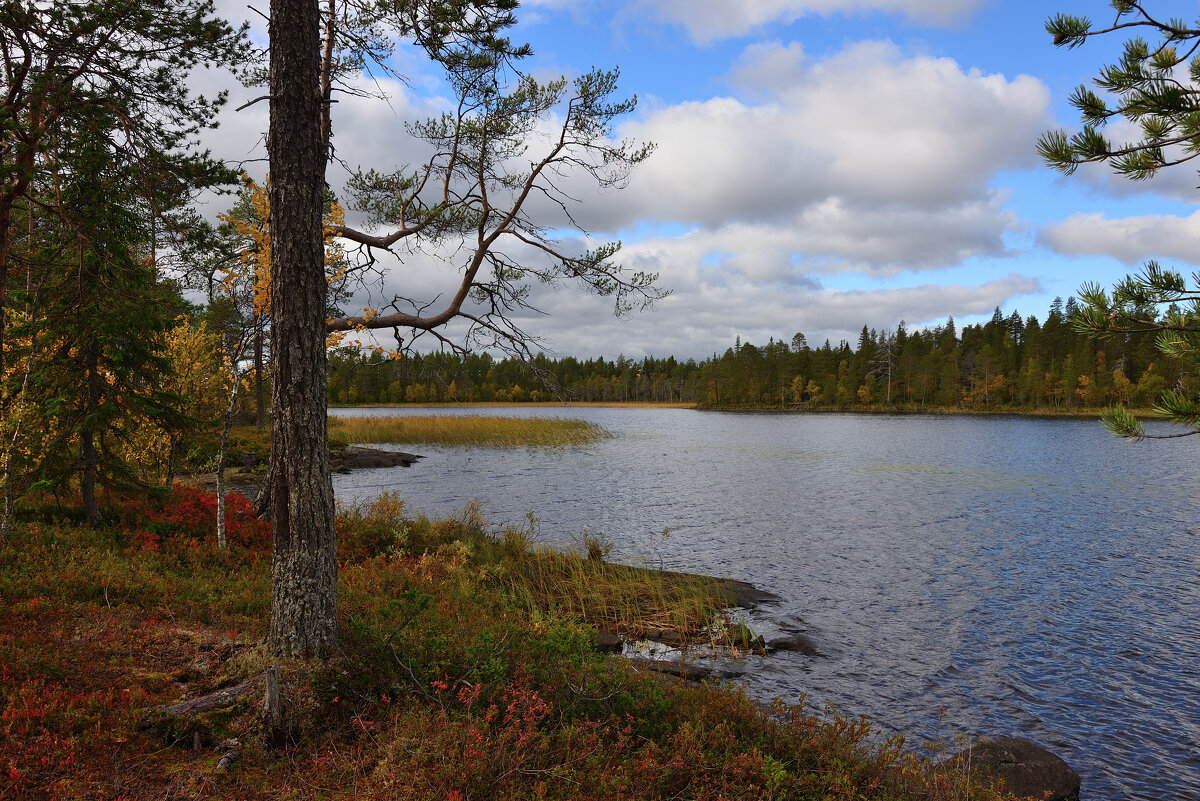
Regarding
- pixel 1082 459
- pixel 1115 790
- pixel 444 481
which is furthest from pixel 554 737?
pixel 1082 459

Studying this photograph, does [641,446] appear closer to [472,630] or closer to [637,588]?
[637,588]

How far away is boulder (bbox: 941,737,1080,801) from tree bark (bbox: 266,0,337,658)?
6.94m

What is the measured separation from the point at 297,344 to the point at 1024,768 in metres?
9.28

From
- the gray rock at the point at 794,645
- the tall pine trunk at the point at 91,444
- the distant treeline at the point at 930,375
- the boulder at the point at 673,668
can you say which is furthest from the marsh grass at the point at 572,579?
the distant treeline at the point at 930,375

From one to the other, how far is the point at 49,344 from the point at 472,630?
8.86 meters

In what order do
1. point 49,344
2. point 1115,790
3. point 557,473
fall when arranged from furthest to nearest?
point 557,473
point 49,344
point 1115,790

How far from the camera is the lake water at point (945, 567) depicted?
8.79 metres

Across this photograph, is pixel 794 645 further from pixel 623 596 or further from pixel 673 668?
pixel 623 596

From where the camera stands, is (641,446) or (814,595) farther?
(641,446)

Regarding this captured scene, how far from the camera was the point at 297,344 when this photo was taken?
19.0 ft

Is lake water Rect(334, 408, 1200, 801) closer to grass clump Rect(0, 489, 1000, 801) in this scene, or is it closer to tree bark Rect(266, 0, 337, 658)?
grass clump Rect(0, 489, 1000, 801)

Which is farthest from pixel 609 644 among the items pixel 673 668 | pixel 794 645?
pixel 794 645

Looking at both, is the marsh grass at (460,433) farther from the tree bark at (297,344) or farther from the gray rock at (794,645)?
the tree bark at (297,344)

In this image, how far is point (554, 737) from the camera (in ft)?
17.4
